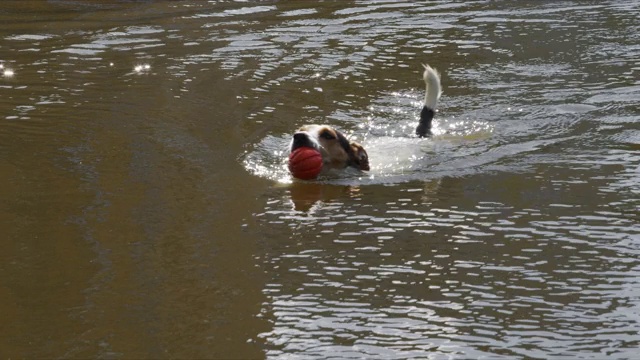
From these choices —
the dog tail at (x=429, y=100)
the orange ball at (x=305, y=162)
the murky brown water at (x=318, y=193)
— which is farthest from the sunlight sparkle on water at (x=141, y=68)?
the orange ball at (x=305, y=162)

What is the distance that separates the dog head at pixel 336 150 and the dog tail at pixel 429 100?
3.67 ft

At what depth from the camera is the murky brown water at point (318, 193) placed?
4926 mm

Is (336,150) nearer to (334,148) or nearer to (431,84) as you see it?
(334,148)

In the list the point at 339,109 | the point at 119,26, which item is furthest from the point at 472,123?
the point at 119,26

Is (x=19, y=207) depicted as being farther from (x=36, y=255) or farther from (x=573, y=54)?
(x=573, y=54)

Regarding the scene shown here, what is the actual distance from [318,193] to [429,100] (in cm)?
207

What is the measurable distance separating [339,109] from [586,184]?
3.19 m

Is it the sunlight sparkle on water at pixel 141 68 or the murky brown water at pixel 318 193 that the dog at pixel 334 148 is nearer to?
the murky brown water at pixel 318 193

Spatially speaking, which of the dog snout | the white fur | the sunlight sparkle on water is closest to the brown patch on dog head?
the dog snout

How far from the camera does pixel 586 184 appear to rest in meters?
7.40

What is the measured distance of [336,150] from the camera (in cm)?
825

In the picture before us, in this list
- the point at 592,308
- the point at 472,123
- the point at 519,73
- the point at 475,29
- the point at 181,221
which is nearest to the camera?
the point at 592,308

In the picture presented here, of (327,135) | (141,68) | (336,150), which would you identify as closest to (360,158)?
(336,150)

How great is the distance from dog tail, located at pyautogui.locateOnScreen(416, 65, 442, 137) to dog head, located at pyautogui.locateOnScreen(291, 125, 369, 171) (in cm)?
112
